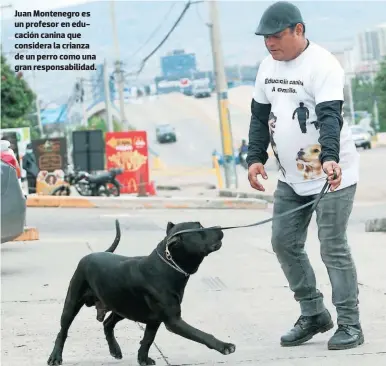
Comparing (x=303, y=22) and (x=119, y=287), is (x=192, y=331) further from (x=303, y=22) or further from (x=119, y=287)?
(x=303, y=22)

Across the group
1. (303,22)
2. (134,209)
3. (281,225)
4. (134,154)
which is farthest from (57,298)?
(134,154)

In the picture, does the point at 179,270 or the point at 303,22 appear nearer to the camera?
the point at 179,270

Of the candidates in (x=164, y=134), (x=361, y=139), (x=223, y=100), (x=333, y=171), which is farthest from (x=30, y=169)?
(x=164, y=134)

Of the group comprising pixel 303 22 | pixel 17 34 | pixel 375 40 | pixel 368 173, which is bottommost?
pixel 368 173

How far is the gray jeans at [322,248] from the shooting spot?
5465 millimetres

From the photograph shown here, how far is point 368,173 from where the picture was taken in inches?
1314

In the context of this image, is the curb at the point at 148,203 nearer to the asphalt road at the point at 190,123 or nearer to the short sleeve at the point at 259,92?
the short sleeve at the point at 259,92

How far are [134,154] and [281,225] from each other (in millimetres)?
21230

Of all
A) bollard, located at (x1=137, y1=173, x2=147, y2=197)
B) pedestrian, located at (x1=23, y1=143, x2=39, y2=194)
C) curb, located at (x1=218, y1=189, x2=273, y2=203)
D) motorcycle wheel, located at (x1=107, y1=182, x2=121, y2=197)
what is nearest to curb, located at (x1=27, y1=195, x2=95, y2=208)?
curb, located at (x1=218, y1=189, x2=273, y2=203)

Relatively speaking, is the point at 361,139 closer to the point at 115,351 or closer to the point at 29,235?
the point at 29,235

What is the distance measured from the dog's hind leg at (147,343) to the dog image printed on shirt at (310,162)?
3.79 ft

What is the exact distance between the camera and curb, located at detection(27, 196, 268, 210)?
20741 millimetres

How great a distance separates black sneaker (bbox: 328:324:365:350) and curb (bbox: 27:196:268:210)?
14996mm

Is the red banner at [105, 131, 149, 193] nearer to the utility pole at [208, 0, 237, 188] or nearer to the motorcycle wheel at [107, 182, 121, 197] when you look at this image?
the motorcycle wheel at [107, 182, 121, 197]
